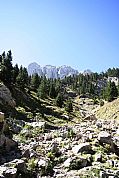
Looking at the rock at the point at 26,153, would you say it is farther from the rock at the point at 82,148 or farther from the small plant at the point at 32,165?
the rock at the point at 82,148

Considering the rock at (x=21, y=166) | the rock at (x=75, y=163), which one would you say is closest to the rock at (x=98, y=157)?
the rock at (x=75, y=163)

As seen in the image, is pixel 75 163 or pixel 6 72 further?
pixel 6 72

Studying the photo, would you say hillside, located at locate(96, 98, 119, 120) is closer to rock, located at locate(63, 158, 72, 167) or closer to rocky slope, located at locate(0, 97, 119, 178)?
rocky slope, located at locate(0, 97, 119, 178)

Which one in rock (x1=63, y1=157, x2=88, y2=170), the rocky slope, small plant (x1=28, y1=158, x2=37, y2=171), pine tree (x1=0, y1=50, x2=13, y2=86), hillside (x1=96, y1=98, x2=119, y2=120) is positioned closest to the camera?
the rocky slope

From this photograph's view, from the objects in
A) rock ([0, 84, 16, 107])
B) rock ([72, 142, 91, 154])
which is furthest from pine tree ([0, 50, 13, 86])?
rock ([72, 142, 91, 154])

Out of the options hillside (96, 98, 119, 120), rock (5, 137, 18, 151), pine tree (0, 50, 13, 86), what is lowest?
rock (5, 137, 18, 151)

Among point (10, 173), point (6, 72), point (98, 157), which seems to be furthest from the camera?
point (6, 72)

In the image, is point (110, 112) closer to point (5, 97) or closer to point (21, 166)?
point (5, 97)

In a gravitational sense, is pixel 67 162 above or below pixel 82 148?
below

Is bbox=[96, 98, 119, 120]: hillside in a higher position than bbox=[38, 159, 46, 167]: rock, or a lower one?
higher

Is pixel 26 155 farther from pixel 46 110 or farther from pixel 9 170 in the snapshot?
pixel 46 110

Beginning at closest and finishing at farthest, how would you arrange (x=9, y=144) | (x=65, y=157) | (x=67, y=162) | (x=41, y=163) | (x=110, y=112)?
(x=41, y=163)
(x=67, y=162)
(x=65, y=157)
(x=9, y=144)
(x=110, y=112)

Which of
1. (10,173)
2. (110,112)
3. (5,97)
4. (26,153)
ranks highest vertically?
(5,97)

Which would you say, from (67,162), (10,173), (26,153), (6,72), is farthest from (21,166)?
(6,72)
